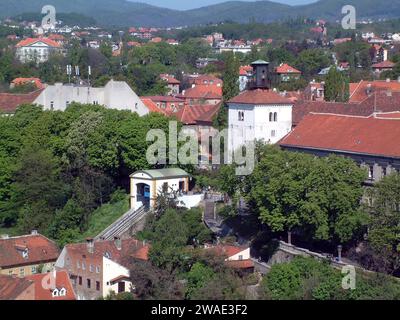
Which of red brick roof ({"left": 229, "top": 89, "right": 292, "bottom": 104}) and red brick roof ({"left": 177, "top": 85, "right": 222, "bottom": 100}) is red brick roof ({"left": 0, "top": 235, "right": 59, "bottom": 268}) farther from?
red brick roof ({"left": 177, "top": 85, "right": 222, "bottom": 100})

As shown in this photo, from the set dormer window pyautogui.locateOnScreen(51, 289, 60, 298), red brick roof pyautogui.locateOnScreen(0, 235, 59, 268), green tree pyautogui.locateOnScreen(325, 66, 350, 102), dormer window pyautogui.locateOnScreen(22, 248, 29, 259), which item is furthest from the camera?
green tree pyautogui.locateOnScreen(325, 66, 350, 102)

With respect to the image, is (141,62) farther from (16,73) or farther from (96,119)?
(96,119)

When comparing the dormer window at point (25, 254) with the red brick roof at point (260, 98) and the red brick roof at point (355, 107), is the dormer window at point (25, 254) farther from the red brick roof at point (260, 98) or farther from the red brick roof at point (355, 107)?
the red brick roof at point (355, 107)

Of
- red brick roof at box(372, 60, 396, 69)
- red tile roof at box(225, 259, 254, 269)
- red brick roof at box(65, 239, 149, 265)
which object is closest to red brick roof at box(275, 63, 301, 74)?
red brick roof at box(372, 60, 396, 69)

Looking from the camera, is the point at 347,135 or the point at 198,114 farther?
the point at 198,114

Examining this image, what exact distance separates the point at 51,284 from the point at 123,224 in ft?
26.0

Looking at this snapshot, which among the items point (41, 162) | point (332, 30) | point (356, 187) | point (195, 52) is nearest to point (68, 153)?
point (41, 162)

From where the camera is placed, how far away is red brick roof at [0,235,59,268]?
35344 mm

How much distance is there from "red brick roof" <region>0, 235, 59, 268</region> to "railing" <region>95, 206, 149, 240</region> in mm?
2075

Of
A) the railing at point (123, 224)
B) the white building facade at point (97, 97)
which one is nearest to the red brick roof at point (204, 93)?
the white building facade at point (97, 97)

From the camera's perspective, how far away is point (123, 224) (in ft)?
126

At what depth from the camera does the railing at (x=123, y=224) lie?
1486 inches

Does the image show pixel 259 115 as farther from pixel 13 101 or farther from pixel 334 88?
pixel 13 101

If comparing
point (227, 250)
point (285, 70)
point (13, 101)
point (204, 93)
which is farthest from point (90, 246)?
point (285, 70)
